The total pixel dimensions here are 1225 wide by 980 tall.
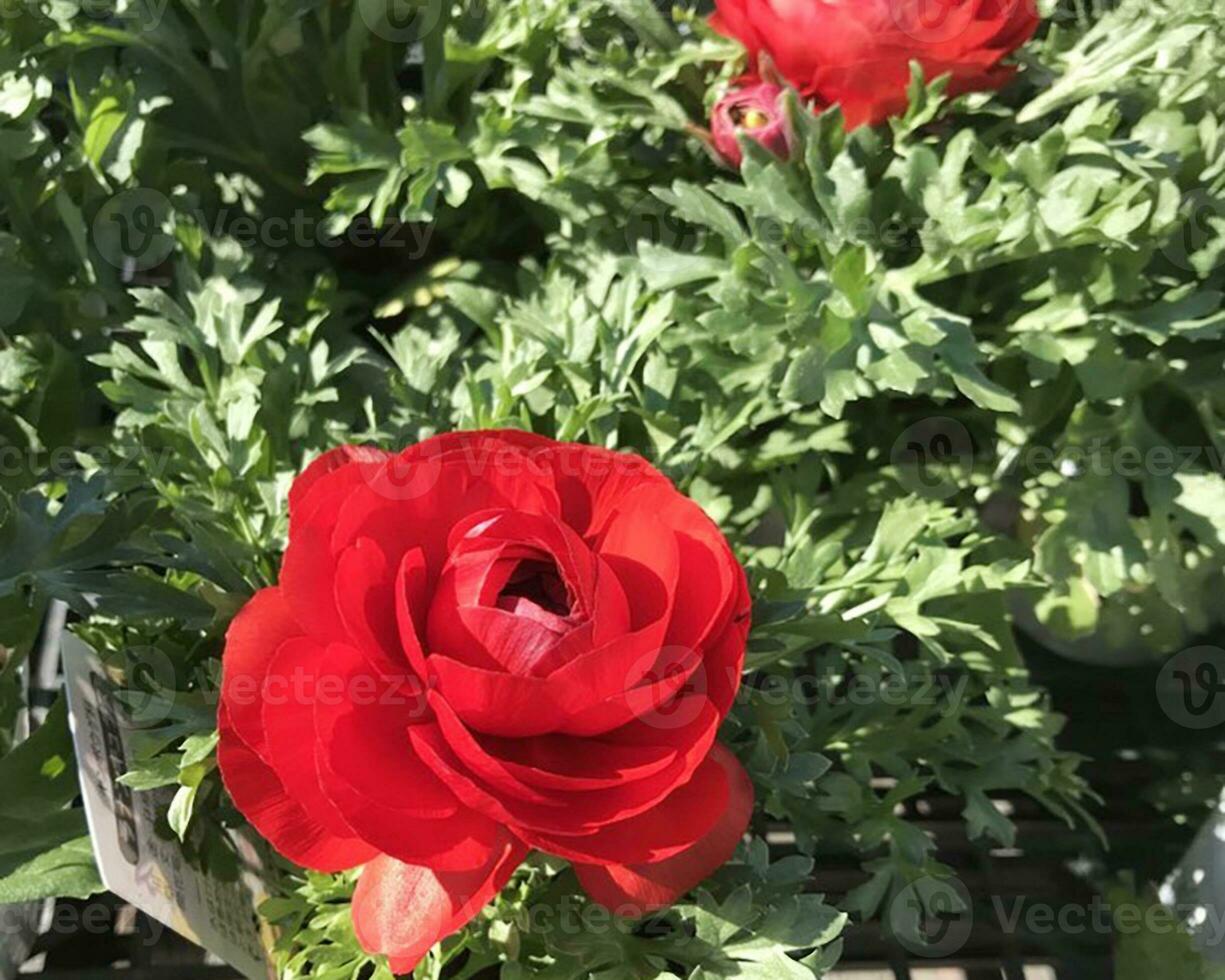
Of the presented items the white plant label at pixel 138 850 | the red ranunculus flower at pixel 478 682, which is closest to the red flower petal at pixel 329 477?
the red ranunculus flower at pixel 478 682

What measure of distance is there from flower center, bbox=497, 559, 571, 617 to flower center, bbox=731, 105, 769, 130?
10.8 inches

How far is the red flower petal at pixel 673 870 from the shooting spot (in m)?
0.38

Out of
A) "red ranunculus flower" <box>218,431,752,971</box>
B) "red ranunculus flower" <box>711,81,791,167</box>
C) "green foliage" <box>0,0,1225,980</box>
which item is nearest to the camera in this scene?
"red ranunculus flower" <box>218,431,752,971</box>

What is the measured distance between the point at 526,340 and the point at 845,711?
23cm

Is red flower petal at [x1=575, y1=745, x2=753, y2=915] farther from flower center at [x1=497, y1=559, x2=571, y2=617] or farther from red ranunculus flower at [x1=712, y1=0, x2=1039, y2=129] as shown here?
red ranunculus flower at [x1=712, y1=0, x2=1039, y2=129]

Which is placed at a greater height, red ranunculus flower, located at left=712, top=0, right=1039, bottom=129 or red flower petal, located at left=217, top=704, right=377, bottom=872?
red ranunculus flower, located at left=712, top=0, right=1039, bottom=129

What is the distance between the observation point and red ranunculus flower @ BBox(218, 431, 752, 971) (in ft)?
1.13

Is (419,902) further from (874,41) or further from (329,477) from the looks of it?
(874,41)

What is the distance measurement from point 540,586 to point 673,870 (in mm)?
103

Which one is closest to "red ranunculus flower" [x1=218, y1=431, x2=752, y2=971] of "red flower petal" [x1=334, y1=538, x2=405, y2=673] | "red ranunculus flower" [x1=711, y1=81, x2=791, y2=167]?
"red flower petal" [x1=334, y1=538, x2=405, y2=673]

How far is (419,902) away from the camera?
368mm

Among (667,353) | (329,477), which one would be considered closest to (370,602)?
(329,477)

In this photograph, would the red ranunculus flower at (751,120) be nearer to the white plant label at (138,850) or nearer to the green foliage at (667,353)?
the green foliage at (667,353)

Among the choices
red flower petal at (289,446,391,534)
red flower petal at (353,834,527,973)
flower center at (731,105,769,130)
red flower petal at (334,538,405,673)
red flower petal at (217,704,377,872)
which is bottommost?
red flower petal at (353,834,527,973)
